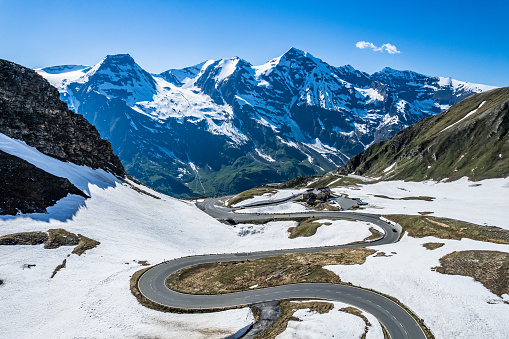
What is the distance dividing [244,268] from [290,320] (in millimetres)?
23332

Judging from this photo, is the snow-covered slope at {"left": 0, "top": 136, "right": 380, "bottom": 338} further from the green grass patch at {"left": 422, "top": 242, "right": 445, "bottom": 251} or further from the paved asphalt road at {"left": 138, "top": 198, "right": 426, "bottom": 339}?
the green grass patch at {"left": 422, "top": 242, "right": 445, "bottom": 251}

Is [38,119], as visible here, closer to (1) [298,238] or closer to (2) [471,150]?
(1) [298,238]

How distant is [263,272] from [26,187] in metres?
63.7

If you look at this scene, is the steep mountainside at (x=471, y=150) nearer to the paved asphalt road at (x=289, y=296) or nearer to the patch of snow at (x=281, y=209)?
the patch of snow at (x=281, y=209)

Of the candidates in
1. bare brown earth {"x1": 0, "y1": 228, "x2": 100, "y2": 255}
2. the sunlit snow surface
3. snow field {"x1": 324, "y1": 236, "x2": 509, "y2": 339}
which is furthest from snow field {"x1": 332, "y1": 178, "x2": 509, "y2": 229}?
bare brown earth {"x1": 0, "y1": 228, "x2": 100, "y2": 255}

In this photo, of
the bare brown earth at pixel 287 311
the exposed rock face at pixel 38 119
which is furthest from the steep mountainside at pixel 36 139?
the bare brown earth at pixel 287 311

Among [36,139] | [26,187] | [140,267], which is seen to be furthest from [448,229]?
[36,139]

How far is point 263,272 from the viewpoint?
59.5 meters

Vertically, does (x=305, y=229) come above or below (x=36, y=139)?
below

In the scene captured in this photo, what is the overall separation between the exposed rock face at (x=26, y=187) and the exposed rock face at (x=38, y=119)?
62.2ft

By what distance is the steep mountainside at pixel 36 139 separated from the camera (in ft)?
229

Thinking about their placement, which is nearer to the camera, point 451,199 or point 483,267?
point 483,267

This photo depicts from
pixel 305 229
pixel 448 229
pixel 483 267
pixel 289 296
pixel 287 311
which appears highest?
pixel 448 229

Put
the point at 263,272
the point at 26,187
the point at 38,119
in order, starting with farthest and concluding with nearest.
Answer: the point at 38,119 < the point at 26,187 < the point at 263,272
